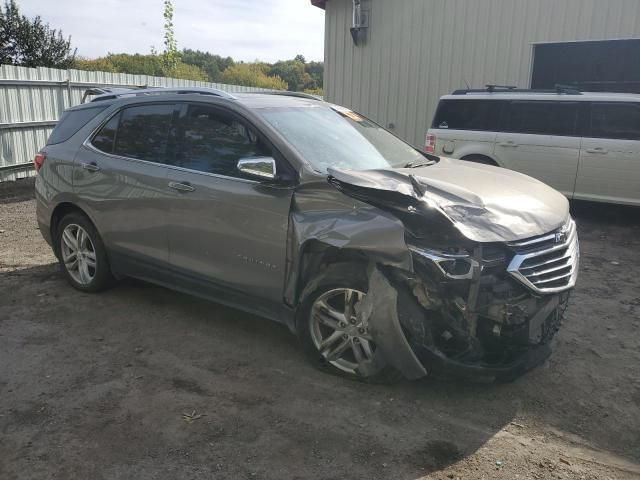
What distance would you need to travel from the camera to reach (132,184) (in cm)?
461

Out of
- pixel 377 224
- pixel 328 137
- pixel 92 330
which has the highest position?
pixel 328 137

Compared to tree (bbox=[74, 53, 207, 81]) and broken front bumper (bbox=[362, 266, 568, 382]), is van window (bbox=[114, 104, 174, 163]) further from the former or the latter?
tree (bbox=[74, 53, 207, 81])

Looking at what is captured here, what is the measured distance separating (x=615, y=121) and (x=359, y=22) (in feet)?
20.4

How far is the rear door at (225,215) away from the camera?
3.83 m

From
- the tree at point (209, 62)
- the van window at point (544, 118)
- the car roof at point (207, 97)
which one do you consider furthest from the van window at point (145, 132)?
the tree at point (209, 62)

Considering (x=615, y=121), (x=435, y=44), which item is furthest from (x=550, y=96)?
(x=435, y=44)

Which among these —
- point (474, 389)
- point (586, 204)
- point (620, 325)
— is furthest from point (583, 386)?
point (586, 204)

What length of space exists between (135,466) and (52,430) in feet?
2.14

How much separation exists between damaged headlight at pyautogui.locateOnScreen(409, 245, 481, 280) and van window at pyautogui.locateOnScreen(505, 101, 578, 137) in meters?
6.20

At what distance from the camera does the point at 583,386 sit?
364 cm

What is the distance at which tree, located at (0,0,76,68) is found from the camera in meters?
17.8

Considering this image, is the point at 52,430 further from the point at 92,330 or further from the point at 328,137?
the point at 328,137

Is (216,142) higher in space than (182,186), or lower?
higher

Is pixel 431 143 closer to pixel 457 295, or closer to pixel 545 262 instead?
pixel 545 262
